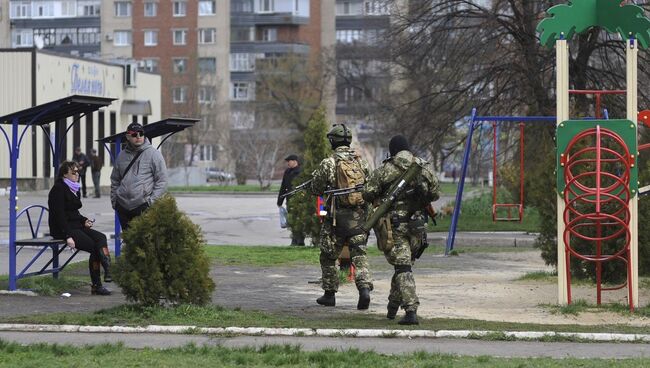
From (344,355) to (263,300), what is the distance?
4.21 meters

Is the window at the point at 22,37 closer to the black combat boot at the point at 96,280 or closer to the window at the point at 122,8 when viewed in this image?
the window at the point at 122,8

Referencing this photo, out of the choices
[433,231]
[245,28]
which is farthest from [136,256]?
[245,28]

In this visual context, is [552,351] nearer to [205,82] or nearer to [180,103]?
[180,103]

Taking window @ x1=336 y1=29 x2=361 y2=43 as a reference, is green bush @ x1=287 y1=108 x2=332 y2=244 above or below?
below

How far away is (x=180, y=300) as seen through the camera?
11250mm

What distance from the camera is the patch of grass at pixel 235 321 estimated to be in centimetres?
1080

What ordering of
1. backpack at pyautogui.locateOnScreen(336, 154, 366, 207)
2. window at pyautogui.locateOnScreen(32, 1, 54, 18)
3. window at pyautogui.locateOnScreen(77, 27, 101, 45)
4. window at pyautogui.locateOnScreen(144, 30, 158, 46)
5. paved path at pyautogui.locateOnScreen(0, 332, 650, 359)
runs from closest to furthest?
paved path at pyautogui.locateOnScreen(0, 332, 650, 359) < backpack at pyautogui.locateOnScreen(336, 154, 366, 207) < window at pyautogui.locateOnScreen(144, 30, 158, 46) < window at pyautogui.locateOnScreen(77, 27, 101, 45) < window at pyautogui.locateOnScreen(32, 1, 54, 18)

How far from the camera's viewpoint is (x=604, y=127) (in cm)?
1246

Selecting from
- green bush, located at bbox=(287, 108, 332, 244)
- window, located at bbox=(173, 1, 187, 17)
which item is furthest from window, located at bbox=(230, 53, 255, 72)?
green bush, located at bbox=(287, 108, 332, 244)

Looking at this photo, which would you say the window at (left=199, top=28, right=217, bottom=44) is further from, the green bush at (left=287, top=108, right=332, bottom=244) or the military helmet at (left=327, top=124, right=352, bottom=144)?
the military helmet at (left=327, top=124, right=352, bottom=144)

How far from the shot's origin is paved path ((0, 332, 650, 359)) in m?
9.59

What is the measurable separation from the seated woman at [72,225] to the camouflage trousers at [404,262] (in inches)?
146

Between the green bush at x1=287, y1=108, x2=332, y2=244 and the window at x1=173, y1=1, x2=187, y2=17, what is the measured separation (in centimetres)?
7667

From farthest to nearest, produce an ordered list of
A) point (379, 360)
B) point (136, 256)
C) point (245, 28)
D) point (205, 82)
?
point (245, 28) < point (205, 82) < point (136, 256) < point (379, 360)
